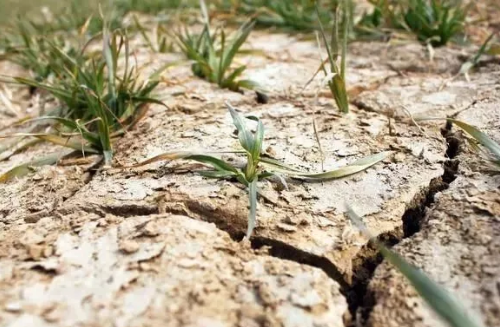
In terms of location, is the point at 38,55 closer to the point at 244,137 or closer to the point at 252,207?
the point at 244,137

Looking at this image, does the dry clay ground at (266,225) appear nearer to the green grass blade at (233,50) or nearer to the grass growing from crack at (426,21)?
the green grass blade at (233,50)

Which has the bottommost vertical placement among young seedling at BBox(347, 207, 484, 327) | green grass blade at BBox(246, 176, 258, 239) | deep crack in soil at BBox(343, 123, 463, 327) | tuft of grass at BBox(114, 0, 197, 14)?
deep crack in soil at BBox(343, 123, 463, 327)

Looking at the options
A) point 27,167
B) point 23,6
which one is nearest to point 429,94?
point 27,167

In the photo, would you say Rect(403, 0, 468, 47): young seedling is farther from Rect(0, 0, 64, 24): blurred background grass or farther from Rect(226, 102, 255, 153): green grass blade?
Rect(0, 0, 64, 24): blurred background grass

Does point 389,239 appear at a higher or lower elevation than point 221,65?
lower

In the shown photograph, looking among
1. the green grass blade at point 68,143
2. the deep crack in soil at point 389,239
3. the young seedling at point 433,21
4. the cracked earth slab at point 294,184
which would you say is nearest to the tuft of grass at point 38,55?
the green grass blade at point 68,143

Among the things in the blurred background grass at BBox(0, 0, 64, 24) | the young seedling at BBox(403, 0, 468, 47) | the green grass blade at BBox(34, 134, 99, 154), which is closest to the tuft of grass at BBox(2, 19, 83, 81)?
the green grass blade at BBox(34, 134, 99, 154)

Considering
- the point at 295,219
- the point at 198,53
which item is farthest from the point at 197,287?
the point at 198,53
